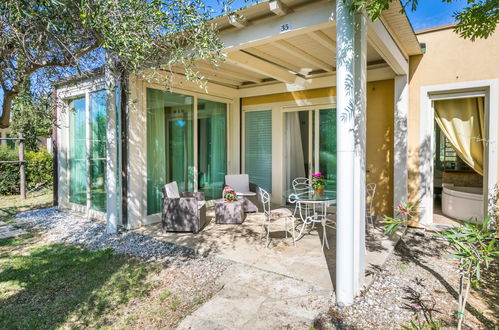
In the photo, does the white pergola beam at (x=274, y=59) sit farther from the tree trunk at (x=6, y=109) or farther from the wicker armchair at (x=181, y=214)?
the tree trunk at (x=6, y=109)

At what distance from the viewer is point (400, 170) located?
5738 mm

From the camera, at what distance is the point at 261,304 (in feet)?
9.60

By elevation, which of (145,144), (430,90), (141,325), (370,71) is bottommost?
(141,325)

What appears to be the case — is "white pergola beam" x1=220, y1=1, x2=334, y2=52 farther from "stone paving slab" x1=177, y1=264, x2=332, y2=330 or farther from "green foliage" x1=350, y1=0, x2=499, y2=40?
"stone paving slab" x1=177, y1=264, x2=332, y2=330

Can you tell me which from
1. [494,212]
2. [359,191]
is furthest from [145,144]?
[494,212]

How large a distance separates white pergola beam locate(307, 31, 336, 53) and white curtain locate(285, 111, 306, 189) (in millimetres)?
2855

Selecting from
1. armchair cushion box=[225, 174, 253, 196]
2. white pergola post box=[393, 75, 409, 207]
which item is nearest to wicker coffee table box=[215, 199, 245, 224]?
armchair cushion box=[225, 174, 253, 196]

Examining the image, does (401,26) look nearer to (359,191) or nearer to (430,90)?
(430,90)

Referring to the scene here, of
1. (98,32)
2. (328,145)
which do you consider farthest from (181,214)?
(328,145)

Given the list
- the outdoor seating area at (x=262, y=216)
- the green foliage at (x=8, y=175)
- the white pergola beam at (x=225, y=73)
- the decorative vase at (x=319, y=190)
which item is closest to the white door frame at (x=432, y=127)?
the outdoor seating area at (x=262, y=216)

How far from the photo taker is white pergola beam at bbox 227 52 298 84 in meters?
4.96

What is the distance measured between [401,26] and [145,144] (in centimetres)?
478

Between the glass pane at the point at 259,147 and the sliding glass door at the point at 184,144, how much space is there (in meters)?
0.68

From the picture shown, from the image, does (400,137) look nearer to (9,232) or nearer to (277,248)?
(277,248)
